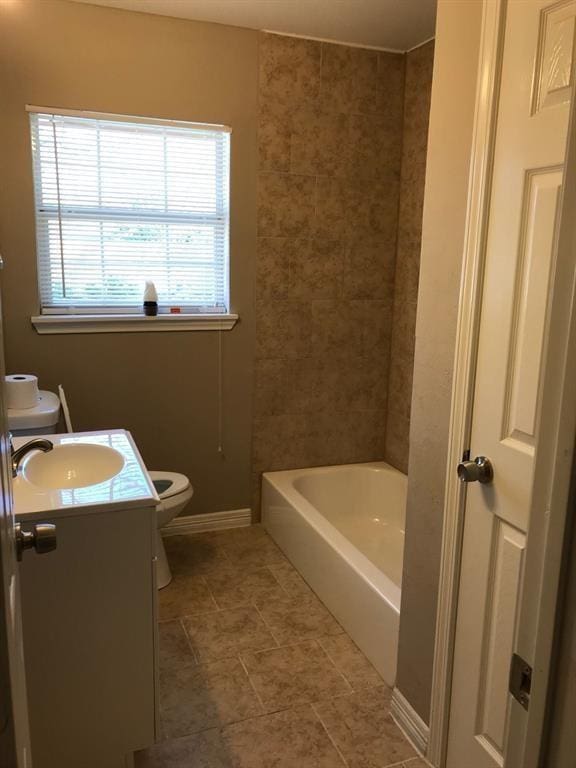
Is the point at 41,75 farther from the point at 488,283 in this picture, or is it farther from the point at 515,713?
the point at 515,713

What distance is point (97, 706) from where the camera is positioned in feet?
5.79

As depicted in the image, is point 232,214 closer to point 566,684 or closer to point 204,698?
point 204,698

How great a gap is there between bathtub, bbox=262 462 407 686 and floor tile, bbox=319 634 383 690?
1.3 inches

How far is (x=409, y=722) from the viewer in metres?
2.05

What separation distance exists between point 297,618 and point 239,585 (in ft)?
1.25

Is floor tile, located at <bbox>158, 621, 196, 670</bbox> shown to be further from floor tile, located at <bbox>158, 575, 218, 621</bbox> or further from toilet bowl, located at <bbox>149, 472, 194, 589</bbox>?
toilet bowl, located at <bbox>149, 472, 194, 589</bbox>

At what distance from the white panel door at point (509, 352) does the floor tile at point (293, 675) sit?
63 centimetres

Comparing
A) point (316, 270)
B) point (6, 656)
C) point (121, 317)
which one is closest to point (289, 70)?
point (316, 270)

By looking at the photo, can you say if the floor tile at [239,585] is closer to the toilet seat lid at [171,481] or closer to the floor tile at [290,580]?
the floor tile at [290,580]

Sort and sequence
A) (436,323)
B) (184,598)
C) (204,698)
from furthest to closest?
1. (184,598)
2. (204,698)
3. (436,323)

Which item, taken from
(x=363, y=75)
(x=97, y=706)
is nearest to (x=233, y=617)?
(x=97, y=706)

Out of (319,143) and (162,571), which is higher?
(319,143)

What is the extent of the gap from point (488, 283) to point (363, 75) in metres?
2.18

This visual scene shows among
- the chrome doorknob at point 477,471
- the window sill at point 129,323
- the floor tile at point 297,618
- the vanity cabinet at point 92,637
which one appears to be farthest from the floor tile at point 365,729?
the window sill at point 129,323
